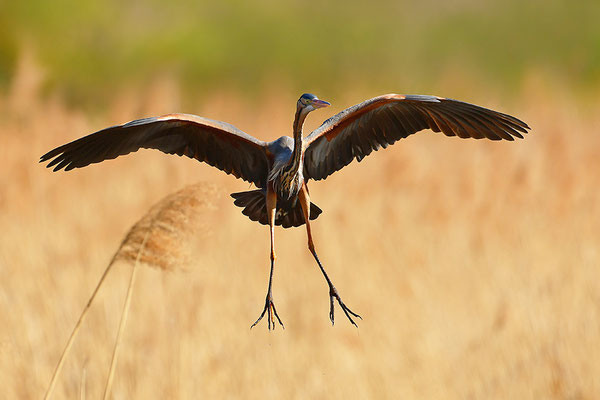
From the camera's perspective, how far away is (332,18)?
37.3 metres

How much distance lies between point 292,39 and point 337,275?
26726 mm

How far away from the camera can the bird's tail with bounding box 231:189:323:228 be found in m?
2.42

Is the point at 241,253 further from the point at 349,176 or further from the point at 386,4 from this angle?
the point at 386,4

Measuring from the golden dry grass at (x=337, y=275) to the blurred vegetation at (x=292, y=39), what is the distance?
1353cm

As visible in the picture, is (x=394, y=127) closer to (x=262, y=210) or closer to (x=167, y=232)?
(x=262, y=210)

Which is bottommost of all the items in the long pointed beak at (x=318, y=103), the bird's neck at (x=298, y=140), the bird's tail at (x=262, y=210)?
the bird's tail at (x=262, y=210)

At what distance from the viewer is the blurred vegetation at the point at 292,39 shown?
25875 mm

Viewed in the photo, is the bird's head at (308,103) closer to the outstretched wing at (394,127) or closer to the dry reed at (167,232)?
the outstretched wing at (394,127)

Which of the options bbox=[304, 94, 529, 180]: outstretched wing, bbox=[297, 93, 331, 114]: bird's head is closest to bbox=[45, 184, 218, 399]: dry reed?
bbox=[304, 94, 529, 180]: outstretched wing

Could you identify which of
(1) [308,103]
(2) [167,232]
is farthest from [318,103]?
(2) [167,232]

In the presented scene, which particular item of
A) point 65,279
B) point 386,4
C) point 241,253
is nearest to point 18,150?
point 65,279

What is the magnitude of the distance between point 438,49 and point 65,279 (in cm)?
2468

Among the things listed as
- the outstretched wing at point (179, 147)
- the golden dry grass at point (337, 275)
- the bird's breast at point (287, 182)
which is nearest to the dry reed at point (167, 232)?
the outstretched wing at point (179, 147)

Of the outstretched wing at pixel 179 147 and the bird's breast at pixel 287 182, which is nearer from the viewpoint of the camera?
the bird's breast at pixel 287 182
